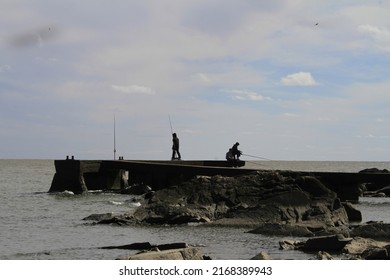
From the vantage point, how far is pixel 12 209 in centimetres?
2627

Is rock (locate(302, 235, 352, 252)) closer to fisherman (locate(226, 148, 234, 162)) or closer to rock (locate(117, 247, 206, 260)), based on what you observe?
rock (locate(117, 247, 206, 260))

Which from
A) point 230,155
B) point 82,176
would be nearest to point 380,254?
point 230,155

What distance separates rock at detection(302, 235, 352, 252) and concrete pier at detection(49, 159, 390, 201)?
11.9m

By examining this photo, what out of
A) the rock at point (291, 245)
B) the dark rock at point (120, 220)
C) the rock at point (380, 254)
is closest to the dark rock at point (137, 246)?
the rock at point (291, 245)

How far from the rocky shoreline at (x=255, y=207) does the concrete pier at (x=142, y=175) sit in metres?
5.51

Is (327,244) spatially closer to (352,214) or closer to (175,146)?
(352,214)

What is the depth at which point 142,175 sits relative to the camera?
34750 millimetres

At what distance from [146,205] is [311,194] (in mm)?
4529

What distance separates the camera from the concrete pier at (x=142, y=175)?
2570cm

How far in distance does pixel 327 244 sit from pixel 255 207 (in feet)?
17.2
